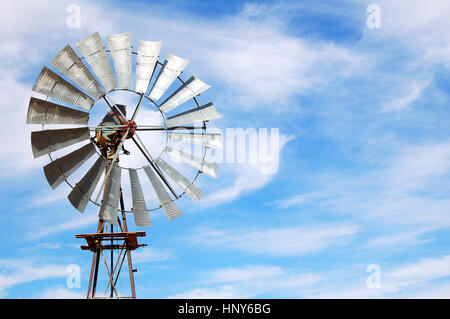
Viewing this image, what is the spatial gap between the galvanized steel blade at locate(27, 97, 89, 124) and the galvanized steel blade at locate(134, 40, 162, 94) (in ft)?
7.54

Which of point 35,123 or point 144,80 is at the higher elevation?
point 144,80

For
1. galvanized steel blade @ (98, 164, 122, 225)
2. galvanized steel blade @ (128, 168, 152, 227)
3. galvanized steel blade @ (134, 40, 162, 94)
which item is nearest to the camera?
galvanized steel blade @ (98, 164, 122, 225)

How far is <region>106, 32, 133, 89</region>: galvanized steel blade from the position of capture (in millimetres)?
16516

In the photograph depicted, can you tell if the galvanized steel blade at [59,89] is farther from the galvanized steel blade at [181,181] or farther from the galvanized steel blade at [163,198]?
the galvanized steel blade at [181,181]

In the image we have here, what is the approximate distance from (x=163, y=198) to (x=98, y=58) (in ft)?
17.3

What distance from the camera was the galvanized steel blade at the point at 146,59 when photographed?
16.9m

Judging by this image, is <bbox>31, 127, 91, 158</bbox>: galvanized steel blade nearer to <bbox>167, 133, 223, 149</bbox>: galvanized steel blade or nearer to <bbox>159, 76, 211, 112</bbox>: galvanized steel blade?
<bbox>159, 76, 211, 112</bbox>: galvanized steel blade

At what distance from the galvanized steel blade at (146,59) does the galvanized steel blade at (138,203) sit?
306 centimetres

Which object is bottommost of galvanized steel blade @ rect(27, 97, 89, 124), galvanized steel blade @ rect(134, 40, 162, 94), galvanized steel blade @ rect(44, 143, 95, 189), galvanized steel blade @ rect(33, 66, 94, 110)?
galvanized steel blade @ rect(44, 143, 95, 189)

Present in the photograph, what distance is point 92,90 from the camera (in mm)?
16141

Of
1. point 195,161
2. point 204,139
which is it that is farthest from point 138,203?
point 204,139
